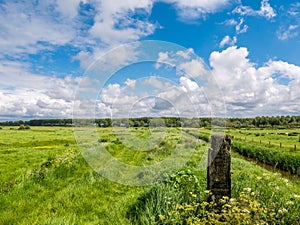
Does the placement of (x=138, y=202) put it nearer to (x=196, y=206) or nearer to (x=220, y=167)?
(x=196, y=206)

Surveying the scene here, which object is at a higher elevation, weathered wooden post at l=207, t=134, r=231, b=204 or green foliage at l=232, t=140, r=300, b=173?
weathered wooden post at l=207, t=134, r=231, b=204

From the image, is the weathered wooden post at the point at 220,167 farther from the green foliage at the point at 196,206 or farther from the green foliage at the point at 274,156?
the green foliage at the point at 274,156

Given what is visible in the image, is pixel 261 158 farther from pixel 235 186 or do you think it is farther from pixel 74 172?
→ pixel 235 186

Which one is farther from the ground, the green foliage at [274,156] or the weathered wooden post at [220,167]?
the weathered wooden post at [220,167]

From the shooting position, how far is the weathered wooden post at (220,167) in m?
5.42

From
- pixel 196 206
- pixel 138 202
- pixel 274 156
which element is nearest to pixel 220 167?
pixel 196 206

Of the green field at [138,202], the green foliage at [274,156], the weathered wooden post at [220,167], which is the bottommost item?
the green foliage at [274,156]

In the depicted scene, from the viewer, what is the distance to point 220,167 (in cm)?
542

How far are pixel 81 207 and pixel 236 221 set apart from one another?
4.96 meters

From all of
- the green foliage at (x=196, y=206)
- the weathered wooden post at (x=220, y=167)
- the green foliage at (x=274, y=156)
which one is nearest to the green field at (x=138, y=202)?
the green foliage at (x=196, y=206)

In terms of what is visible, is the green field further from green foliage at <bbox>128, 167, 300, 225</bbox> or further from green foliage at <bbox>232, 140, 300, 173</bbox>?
green foliage at <bbox>232, 140, 300, 173</bbox>

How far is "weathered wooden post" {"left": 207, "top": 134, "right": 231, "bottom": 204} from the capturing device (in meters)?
5.42

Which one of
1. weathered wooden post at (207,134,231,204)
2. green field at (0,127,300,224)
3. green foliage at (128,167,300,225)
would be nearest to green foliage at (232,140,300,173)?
green field at (0,127,300,224)

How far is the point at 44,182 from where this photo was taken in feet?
35.5
